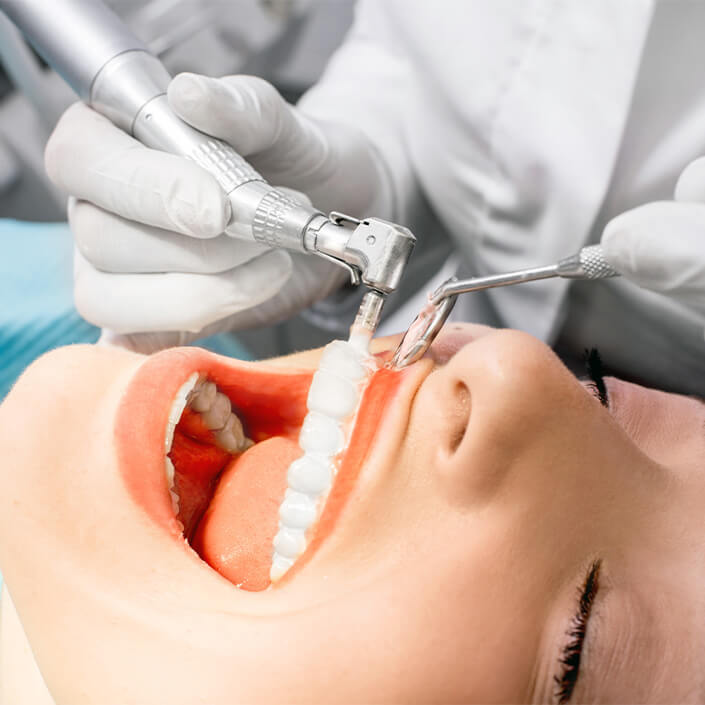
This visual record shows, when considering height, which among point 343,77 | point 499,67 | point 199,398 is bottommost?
point 199,398

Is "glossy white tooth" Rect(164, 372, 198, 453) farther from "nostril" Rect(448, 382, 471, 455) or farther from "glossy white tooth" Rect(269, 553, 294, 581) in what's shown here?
"nostril" Rect(448, 382, 471, 455)

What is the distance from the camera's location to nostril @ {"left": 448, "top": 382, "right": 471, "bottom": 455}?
0.71 meters

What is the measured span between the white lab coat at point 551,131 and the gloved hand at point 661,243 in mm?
215

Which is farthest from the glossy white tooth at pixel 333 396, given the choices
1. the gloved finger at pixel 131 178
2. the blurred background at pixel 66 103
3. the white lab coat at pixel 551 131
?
the blurred background at pixel 66 103

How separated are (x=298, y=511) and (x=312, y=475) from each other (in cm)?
4

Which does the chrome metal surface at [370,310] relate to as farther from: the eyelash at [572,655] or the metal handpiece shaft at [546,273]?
the eyelash at [572,655]

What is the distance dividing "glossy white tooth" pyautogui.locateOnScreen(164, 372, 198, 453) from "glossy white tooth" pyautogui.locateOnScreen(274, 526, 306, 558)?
0.53 ft

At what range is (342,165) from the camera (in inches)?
50.6

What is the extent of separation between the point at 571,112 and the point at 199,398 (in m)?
0.67

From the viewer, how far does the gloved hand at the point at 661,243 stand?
2.64ft

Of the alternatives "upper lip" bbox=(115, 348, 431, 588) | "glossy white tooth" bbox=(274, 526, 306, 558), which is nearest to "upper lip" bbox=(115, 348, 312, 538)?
"upper lip" bbox=(115, 348, 431, 588)

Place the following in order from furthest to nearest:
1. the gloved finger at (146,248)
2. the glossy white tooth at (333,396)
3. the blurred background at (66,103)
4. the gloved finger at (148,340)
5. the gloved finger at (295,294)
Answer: the blurred background at (66,103) → the gloved finger at (295,294) → the gloved finger at (148,340) → the gloved finger at (146,248) → the glossy white tooth at (333,396)

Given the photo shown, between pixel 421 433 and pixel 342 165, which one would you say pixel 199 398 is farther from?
pixel 342 165

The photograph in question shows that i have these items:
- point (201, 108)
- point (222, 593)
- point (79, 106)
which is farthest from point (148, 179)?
point (222, 593)
